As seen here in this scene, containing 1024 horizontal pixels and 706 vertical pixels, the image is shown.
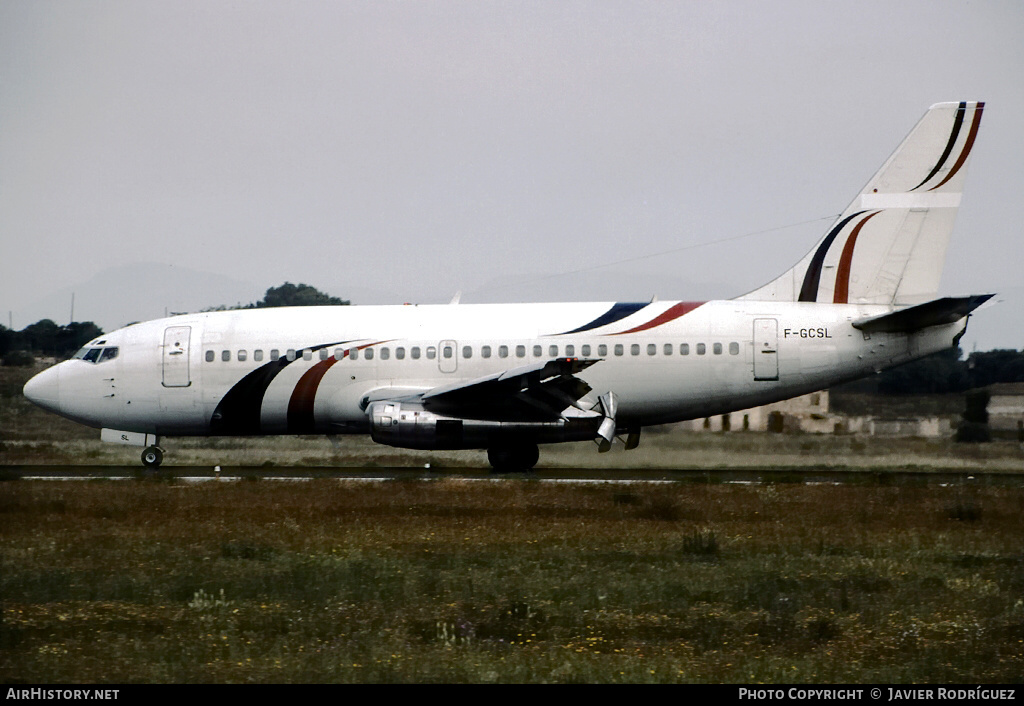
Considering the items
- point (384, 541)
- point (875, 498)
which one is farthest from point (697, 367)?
point (384, 541)

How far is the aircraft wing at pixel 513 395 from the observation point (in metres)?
23.8

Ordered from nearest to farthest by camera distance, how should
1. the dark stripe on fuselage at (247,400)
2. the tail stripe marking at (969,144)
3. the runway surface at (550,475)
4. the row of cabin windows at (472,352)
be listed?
the runway surface at (550,475), the row of cabin windows at (472,352), the tail stripe marking at (969,144), the dark stripe on fuselage at (247,400)

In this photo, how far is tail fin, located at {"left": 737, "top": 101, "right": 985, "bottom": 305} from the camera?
25.5 m

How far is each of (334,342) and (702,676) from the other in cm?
1852

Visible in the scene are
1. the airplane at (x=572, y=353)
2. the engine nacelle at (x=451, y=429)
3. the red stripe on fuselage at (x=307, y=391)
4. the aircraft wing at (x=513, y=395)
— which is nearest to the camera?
the aircraft wing at (x=513, y=395)

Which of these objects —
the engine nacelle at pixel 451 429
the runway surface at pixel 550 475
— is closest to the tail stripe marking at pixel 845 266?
the runway surface at pixel 550 475

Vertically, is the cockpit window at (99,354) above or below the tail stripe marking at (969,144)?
below

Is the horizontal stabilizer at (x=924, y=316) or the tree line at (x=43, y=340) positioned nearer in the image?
the horizontal stabilizer at (x=924, y=316)

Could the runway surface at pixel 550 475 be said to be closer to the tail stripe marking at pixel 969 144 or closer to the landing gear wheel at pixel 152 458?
the landing gear wheel at pixel 152 458

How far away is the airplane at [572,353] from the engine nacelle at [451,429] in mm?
33

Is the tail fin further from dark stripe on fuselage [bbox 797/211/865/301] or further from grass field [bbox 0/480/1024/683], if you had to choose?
grass field [bbox 0/480/1024/683]

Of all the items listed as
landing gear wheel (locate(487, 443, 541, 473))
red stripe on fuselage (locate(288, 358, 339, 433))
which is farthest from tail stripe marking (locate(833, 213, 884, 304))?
red stripe on fuselage (locate(288, 358, 339, 433))

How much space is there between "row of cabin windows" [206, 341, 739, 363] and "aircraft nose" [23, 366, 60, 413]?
3941mm

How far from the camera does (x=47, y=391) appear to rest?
27.3 meters
